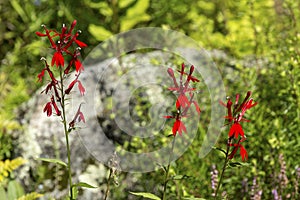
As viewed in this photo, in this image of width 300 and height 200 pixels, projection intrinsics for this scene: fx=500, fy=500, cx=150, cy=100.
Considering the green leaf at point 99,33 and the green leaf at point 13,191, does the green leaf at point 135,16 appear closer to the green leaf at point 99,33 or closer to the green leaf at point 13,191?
the green leaf at point 99,33

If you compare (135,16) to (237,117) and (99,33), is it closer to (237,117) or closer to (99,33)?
(99,33)

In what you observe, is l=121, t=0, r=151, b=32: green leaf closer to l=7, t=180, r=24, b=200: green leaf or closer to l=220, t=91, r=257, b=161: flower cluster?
l=7, t=180, r=24, b=200: green leaf

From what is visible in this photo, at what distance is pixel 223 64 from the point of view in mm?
3043

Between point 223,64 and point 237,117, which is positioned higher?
point 223,64

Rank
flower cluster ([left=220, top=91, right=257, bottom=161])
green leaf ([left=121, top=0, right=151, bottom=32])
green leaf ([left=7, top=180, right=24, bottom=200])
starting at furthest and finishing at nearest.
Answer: green leaf ([left=121, top=0, right=151, bottom=32])
green leaf ([left=7, top=180, right=24, bottom=200])
flower cluster ([left=220, top=91, right=257, bottom=161])

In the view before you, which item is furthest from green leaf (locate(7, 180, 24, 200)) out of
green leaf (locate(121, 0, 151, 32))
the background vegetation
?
green leaf (locate(121, 0, 151, 32))

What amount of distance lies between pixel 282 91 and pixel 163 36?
1.05 metres

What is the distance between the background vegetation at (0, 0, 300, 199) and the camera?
252 cm

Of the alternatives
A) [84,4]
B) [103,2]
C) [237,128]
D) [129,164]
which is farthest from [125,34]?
[237,128]

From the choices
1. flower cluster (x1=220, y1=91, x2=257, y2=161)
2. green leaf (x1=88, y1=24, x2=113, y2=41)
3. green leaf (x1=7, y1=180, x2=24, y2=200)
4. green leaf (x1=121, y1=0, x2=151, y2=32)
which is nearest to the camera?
flower cluster (x1=220, y1=91, x2=257, y2=161)

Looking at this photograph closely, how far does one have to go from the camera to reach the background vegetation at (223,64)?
2518mm

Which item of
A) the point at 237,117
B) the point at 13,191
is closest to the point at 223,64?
the point at 13,191

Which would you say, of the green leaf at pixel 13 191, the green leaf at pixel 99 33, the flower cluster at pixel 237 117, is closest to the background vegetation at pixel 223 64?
the green leaf at pixel 99 33

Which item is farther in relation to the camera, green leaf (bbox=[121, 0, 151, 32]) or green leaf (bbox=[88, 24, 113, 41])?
green leaf (bbox=[121, 0, 151, 32])
